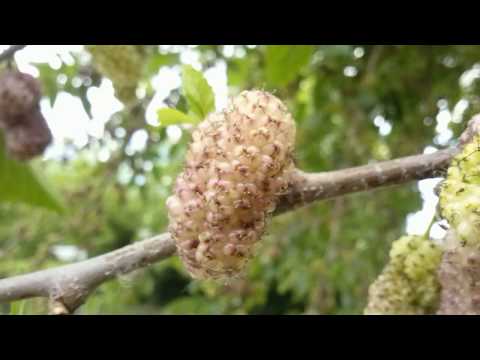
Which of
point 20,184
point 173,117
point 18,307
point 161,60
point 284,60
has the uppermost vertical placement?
point 161,60

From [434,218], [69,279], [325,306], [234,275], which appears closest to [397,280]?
[434,218]

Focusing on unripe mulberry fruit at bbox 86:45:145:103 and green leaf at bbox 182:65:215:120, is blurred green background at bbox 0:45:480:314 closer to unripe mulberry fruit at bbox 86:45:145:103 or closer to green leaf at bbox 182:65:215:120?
unripe mulberry fruit at bbox 86:45:145:103

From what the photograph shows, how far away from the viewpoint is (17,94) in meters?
1.40

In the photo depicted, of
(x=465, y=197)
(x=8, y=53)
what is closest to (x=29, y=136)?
(x=8, y=53)

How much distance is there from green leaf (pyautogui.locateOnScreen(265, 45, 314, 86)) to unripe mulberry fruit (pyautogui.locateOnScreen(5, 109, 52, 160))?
55cm

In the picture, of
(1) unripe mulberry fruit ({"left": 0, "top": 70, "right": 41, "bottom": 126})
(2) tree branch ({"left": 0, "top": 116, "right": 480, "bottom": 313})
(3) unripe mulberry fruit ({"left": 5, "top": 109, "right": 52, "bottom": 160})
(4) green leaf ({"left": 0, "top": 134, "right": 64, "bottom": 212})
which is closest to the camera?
(2) tree branch ({"left": 0, "top": 116, "right": 480, "bottom": 313})

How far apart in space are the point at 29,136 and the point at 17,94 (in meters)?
0.14

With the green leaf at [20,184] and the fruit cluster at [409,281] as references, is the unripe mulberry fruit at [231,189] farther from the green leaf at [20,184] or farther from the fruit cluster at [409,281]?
the green leaf at [20,184]

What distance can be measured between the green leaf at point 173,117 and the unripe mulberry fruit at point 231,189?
0.40 ft

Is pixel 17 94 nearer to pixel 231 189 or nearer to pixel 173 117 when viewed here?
pixel 173 117

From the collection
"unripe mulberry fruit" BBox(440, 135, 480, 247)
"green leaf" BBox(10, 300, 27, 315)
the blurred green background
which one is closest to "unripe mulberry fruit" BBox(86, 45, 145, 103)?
the blurred green background

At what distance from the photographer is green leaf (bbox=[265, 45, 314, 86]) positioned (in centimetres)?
144

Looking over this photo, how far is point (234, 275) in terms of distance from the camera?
76 cm
